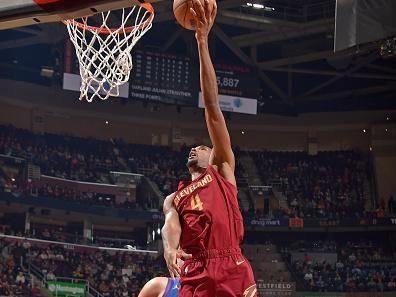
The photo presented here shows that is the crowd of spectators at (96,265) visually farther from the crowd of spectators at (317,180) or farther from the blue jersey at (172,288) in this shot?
the blue jersey at (172,288)

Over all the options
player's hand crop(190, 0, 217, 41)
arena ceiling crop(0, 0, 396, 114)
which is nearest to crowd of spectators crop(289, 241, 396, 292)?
arena ceiling crop(0, 0, 396, 114)

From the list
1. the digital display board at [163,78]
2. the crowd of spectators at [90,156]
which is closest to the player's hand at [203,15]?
the digital display board at [163,78]

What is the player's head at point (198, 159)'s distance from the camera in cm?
392

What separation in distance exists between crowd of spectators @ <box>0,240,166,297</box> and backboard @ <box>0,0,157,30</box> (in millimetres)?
15099

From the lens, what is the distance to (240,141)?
28.2 meters

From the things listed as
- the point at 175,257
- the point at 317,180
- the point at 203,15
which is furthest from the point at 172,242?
the point at 317,180

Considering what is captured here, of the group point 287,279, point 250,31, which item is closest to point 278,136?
point 250,31

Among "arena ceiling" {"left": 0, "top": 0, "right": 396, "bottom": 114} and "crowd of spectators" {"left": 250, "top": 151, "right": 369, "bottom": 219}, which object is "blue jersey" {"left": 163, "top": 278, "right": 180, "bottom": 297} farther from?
"crowd of spectators" {"left": 250, "top": 151, "right": 369, "bottom": 219}

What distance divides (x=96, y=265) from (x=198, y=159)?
18749 millimetres

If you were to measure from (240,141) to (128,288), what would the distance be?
883cm

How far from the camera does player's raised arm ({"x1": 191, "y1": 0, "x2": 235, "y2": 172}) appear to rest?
3738 millimetres

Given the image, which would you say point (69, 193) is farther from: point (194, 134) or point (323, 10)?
point (323, 10)

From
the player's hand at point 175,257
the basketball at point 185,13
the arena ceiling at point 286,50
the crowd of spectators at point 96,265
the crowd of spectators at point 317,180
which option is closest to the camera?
the player's hand at point 175,257

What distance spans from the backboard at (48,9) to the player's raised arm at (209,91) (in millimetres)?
1422
